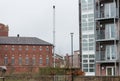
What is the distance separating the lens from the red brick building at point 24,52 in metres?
126

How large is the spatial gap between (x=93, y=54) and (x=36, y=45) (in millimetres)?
76352

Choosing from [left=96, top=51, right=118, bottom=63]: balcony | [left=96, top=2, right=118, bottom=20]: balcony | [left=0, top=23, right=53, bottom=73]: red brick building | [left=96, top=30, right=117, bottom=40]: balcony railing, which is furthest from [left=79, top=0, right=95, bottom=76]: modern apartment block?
[left=0, top=23, right=53, bottom=73]: red brick building

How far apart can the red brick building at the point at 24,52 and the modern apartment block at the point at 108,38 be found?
7671 cm

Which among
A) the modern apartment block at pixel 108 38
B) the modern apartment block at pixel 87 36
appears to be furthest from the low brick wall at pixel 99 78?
the modern apartment block at pixel 87 36

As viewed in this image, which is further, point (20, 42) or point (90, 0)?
point (20, 42)

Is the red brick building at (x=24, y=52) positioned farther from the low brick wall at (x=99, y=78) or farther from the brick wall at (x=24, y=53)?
the low brick wall at (x=99, y=78)

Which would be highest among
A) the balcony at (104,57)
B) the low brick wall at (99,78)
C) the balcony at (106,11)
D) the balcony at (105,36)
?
the balcony at (106,11)

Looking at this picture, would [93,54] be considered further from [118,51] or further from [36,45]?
[36,45]

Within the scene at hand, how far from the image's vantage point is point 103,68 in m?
49.0

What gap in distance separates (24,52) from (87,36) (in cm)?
7637

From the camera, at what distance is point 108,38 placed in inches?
1895

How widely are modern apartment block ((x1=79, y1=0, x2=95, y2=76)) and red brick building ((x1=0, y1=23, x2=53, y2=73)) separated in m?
73.0

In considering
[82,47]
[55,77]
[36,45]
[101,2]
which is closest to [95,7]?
[101,2]

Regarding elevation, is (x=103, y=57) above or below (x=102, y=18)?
below
